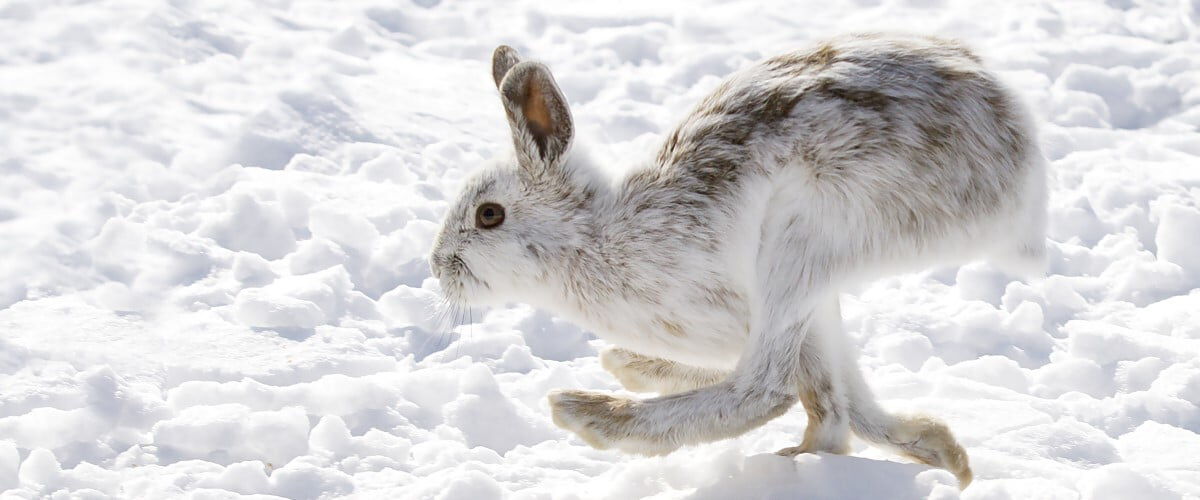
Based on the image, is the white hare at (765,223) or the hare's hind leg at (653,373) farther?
the hare's hind leg at (653,373)

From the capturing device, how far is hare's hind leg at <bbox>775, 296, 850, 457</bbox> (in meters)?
3.41

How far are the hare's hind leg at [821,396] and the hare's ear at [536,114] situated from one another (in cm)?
83

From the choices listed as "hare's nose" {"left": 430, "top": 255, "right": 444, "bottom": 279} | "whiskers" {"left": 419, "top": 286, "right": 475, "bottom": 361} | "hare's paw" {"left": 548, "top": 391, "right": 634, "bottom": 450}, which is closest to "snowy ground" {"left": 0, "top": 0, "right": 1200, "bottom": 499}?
"whiskers" {"left": 419, "top": 286, "right": 475, "bottom": 361}

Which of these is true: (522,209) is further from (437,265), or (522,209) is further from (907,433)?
(907,433)

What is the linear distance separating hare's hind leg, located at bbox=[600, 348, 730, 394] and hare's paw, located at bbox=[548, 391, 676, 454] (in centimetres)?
40

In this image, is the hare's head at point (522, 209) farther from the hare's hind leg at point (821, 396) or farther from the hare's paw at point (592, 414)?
the hare's hind leg at point (821, 396)

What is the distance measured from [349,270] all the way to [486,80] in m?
2.07

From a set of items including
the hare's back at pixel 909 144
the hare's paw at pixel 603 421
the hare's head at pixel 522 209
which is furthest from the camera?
the hare's head at pixel 522 209

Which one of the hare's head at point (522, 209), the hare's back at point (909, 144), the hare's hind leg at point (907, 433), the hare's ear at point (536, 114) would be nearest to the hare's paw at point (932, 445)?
the hare's hind leg at point (907, 433)

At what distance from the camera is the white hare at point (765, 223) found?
326 cm

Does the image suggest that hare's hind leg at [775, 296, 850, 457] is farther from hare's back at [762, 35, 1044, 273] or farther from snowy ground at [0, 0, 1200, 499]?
hare's back at [762, 35, 1044, 273]

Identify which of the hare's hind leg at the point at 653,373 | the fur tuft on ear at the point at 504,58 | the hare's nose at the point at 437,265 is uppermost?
the fur tuft on ear at the point at 504,58

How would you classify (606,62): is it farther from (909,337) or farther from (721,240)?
(721,240)

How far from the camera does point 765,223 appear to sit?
3.33 meters
